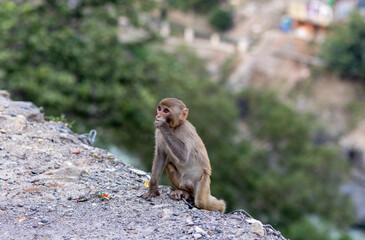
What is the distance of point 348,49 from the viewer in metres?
40.1

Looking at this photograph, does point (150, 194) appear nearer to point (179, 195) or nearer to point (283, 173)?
point (179, 195)

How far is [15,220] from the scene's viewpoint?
430 centimetres

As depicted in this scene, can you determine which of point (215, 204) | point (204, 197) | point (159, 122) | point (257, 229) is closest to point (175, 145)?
point (159, 122)

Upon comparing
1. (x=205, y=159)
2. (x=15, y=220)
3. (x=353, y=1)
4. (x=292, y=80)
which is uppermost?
(x=353, y=1)

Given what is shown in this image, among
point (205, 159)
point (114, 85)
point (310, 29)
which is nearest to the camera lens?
point (205, 159)

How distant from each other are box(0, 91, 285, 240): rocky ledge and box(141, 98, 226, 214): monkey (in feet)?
0.59

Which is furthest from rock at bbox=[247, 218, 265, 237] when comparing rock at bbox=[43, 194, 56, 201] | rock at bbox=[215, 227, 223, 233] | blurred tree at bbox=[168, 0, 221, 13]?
blurred tree at bbox=[168, 0, 221, 13]

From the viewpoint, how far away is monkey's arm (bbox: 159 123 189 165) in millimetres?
4957

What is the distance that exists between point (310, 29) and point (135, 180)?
44.8 meters

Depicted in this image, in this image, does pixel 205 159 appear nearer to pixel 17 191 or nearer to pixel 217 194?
pixel 17 191

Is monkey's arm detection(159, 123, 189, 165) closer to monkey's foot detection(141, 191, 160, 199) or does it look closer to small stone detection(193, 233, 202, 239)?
monkey's foot detection(141, 191, 160, 199)

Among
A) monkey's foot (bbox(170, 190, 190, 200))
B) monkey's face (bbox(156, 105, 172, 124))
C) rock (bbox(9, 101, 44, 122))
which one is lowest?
monkey's foot (bbox(170, 190, 190, 200))

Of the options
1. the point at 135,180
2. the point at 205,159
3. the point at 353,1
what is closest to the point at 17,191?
the point at 135,180

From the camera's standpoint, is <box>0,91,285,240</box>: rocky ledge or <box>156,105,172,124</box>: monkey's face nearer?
<box>0,91,285,240</box>: rocky ledge
